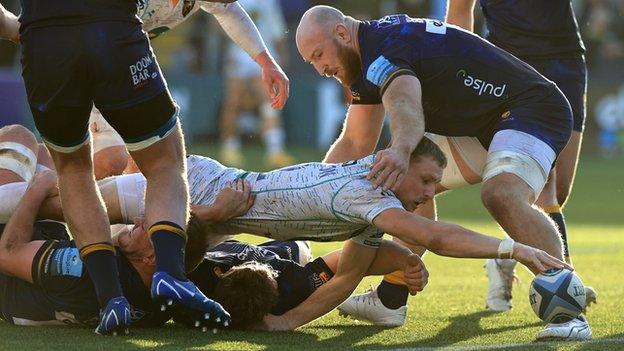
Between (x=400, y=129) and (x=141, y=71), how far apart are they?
1.21 meters

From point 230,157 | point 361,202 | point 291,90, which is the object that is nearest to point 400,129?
point 361,202

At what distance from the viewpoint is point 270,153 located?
18.2 metres

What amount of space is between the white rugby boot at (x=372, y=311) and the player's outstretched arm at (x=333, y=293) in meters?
0.34

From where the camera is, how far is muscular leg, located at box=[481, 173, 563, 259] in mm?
6059

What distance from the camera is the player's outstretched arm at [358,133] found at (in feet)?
23.8

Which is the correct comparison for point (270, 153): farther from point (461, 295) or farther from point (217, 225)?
point (217, 225)

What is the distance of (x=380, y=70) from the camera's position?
6.29m

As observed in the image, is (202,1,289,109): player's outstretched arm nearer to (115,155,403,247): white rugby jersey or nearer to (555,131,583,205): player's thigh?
(115,155,403,247): white rugby jersey

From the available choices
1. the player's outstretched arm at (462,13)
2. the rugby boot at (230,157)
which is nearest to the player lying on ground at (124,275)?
the player's outstretched arm at (462,13)

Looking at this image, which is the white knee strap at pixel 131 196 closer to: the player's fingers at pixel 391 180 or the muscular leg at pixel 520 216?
the player's fingers at pixel 391 180

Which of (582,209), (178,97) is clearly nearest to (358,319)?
(582,209)

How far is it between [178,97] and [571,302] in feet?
48.4

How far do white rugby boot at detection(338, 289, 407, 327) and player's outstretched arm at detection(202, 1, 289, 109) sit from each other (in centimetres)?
135

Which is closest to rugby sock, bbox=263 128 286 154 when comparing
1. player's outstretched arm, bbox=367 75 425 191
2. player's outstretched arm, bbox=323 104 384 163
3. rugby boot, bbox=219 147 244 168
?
rugby boot, bbox=219 147 244 168
